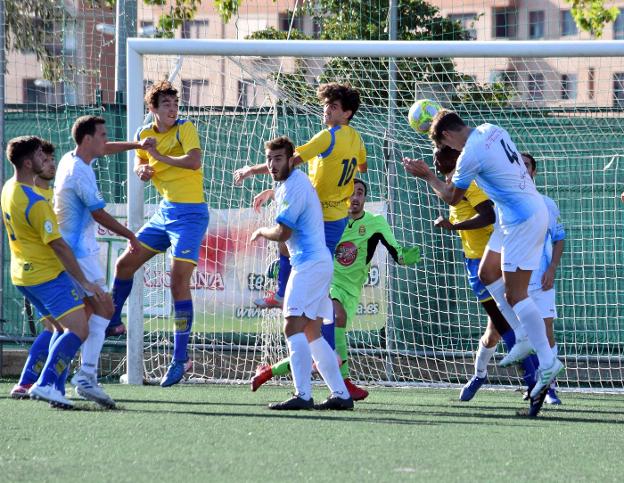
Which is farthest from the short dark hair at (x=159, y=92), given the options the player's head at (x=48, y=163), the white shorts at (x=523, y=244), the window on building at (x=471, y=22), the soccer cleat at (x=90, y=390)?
the window on building at (x=471, y=22)

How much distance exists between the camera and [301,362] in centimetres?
704

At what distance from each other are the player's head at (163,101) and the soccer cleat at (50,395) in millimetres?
2491

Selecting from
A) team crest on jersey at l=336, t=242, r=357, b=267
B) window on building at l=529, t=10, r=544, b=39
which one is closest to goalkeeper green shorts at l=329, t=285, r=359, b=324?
team crest on jersey at l=336, t=242, r=357, b=267

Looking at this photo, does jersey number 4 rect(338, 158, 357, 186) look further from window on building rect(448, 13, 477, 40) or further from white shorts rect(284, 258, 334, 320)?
window on building rect(448, 13, 477, 40)

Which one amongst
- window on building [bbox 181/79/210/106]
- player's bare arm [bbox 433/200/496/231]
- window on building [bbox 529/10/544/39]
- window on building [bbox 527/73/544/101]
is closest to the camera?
player's bare arm [bbox 433/200/496/231]

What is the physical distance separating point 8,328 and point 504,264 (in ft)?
19.7

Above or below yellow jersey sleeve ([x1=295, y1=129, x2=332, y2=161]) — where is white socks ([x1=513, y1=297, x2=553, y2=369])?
below

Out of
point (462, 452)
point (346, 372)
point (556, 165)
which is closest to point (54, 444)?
point (462, 452)

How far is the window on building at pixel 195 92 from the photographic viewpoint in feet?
36.6

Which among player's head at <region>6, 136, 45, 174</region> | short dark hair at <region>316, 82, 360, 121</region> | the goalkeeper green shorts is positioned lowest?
the goalkeeper green shorts

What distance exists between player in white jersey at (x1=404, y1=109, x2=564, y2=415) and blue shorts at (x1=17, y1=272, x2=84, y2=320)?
7.29 feet

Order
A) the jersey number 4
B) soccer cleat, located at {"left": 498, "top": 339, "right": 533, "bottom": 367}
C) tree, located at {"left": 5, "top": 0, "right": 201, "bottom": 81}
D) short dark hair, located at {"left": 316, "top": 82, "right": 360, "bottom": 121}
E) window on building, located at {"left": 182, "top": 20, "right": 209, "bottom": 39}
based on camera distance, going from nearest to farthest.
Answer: soccer cleat, located at {"left": 498, "top": 339, "right": 533, "bottom": 367}, short dark hair, located at {"left": 316, "top": 82, "right": 360, "bottom": 121}, the jersey number 4, tree, located at {"left": 5, "top": 0, "right": 201, "bottom": 81}, window on building, located at {"left": 182, "top": 20, "right": 209, "bottom": 39}

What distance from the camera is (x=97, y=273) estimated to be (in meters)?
7.75

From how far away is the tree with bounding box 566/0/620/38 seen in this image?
655 inches
